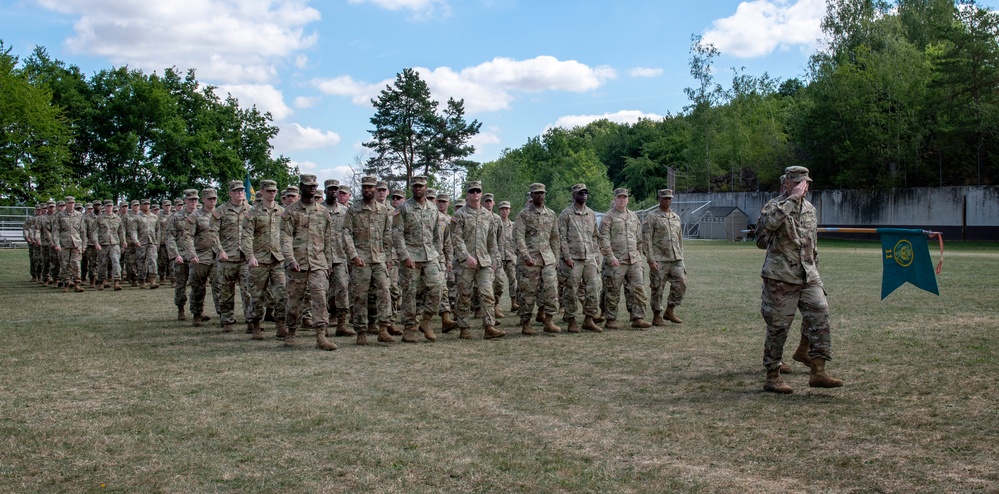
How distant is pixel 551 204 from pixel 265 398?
70779mm

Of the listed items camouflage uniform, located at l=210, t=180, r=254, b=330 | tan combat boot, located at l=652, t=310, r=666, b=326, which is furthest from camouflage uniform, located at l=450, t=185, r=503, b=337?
camouflage uniform, located at l=210, t=180, r=254, b=330

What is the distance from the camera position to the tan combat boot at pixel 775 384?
7961 mm

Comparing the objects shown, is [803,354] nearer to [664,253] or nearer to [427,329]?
[664,253]

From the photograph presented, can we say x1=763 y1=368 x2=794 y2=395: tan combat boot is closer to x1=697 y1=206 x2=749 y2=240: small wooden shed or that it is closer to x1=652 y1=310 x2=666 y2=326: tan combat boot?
x1=652 y1=310 x2=666 y2=326: tan combat boot

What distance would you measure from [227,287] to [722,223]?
5569 centimetres

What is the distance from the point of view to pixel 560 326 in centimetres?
1362

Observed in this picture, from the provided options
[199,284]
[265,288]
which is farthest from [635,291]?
[199,284]

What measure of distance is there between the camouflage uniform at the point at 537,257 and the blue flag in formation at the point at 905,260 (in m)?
4.70

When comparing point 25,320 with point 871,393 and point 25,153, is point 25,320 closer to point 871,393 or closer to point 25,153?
point 871,393

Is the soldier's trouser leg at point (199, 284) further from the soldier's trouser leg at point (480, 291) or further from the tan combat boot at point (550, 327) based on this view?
the tan combat boot at point (550, 327)

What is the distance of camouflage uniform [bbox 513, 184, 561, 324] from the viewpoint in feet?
42.1

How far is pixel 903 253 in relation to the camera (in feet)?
34.1

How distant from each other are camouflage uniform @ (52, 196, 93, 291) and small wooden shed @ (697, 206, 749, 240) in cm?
4947

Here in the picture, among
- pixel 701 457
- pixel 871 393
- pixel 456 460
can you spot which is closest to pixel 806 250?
pixel 871 393
